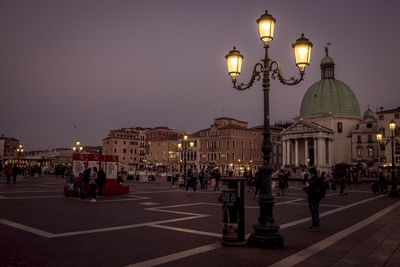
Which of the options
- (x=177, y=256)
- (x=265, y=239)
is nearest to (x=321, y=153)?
(x=265, y=239)

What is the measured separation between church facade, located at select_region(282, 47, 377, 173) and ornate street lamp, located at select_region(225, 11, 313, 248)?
229 feet

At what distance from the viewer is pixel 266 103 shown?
8367mm

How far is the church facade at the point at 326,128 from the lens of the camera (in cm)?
7650

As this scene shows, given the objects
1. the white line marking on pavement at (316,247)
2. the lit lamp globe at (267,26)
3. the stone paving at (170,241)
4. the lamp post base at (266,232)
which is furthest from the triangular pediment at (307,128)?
the lamp post base at (266,232)

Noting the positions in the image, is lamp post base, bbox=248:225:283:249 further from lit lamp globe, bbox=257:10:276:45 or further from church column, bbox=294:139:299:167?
church column, bbox=294:139:299:167

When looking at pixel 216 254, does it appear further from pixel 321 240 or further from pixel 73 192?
pixel 73 192

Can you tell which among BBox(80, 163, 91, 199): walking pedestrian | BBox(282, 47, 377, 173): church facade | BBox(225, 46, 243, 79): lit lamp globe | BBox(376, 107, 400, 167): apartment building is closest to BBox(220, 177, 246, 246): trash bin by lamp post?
BBox(225, 46, 243, 79): lit lamp globe

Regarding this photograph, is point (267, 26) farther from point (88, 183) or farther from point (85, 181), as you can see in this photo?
point (88, 183)

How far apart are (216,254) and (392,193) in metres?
21.3

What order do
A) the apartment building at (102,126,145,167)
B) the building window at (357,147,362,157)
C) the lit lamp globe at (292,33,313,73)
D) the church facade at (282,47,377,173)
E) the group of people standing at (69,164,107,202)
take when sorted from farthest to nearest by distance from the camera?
the apartment building at (102,126,145,167) → the church facade at (282,47,377,173) → the building window at (357,147,362,157) → the group of people standing at (69,164,107,202) → the lit lamp globe at (292,33,313,73)

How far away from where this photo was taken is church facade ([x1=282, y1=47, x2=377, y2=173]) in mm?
76500

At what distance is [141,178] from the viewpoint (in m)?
45.8

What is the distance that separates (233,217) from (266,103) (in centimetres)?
285

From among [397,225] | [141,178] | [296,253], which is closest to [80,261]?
[296,253]
